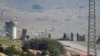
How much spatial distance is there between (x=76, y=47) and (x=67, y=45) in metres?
0.56

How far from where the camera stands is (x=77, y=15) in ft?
359

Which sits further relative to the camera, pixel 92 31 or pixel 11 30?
pixel 11 30

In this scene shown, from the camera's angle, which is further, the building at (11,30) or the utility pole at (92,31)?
the building at (11,30)

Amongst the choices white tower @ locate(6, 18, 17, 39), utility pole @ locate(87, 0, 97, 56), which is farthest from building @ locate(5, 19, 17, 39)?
utility pole @ locate(87, 0, 97, 56)

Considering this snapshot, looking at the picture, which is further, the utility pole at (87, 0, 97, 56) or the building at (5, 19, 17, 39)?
the building at (5, 19, 17, 39)

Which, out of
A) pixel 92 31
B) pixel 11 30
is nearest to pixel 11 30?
pixel 11 30

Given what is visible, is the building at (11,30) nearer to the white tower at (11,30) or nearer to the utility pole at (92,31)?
the white tower at (11,30)

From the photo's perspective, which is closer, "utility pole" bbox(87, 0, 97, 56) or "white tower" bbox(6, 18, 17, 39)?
"utility pole" bbox(87, 0, 97, 56)

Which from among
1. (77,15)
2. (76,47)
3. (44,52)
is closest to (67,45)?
(76,47)

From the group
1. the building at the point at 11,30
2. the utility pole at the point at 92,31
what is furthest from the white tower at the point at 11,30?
the utility pole at the point at 92,31

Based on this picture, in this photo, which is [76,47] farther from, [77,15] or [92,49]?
[77,15]

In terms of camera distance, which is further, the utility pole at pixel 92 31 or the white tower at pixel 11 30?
the white tower at pixel 11 30

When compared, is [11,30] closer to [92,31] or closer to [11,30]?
[11,30]

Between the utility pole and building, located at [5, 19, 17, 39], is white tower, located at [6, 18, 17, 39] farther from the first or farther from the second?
the utility pole
